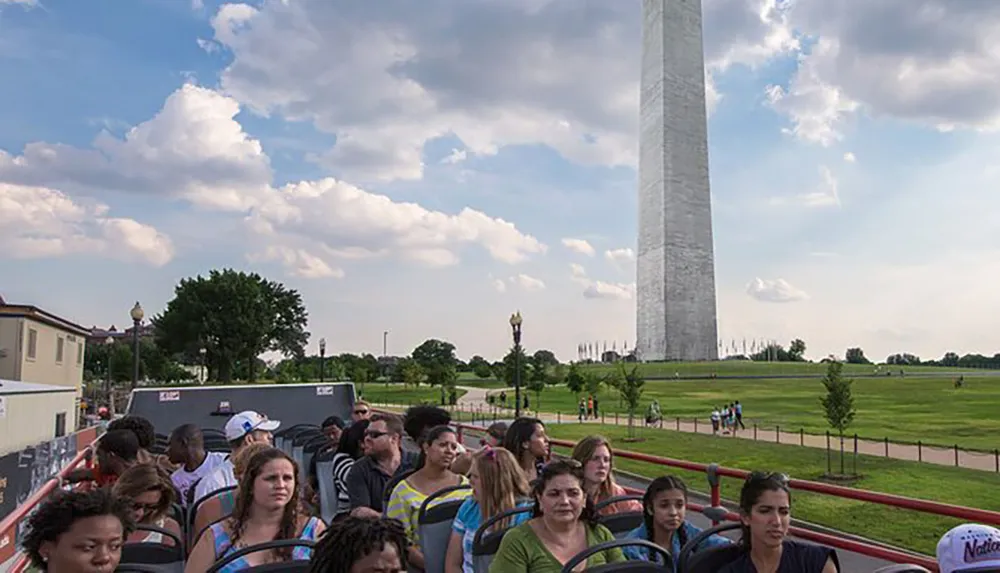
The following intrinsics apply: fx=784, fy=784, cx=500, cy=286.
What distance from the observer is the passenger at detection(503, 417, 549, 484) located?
636 cm

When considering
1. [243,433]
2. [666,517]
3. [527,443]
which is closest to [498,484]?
[666,517]

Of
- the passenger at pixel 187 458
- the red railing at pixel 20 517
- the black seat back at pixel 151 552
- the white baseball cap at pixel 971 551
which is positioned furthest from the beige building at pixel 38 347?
the white baseball cap at pixel 971 551

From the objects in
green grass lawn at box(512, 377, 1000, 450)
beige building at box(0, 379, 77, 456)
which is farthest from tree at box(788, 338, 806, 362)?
beige building at box(0, 379, 77, 456)

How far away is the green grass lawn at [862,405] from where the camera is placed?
3541cm

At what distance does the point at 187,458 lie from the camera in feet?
21.4

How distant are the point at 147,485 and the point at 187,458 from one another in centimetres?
186

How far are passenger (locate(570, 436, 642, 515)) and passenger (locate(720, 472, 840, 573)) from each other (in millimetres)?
1530

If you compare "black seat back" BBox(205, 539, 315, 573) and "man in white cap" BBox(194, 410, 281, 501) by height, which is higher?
"man in white cap" BBox(194, 410, 281, 501)

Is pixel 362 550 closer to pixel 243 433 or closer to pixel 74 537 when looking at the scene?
pixel 74 537

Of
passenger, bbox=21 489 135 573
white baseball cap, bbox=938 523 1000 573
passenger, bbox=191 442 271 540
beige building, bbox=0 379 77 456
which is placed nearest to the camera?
white baseball cap, bbox=938 523 1000 573

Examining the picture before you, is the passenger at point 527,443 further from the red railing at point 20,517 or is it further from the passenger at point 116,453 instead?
the red railing at point 20,517

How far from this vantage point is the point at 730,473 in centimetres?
679

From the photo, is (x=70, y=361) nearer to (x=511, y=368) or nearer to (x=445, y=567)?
(x=511, y=368)

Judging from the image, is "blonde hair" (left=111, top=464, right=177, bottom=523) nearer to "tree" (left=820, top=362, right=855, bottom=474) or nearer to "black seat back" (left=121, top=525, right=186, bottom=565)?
"black seat back" (left=121, top=525, right=186, bottom=565)
